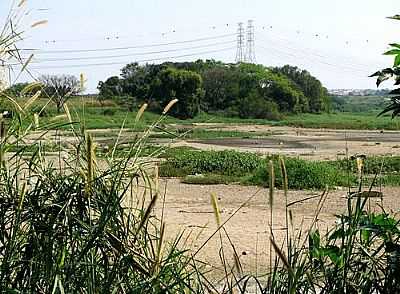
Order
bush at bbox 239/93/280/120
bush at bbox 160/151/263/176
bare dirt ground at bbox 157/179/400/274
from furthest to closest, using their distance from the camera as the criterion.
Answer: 1. bush at bbox 239/93/280/120
2. bush at bbox 160/151/263/176
3. bare dirt ground at bbox 157/179/400/274

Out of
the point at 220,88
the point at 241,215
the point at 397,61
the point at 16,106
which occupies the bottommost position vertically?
the point at 241,215

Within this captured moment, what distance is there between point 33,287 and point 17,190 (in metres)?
0.35

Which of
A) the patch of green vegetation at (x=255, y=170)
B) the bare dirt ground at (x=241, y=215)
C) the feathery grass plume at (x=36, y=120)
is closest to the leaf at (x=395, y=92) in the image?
the feathery grass plume at (x=36, y=120)

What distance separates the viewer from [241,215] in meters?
9.91

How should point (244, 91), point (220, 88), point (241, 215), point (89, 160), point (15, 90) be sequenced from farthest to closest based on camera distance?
point (244, 91), point (220, 88), point (241, 215), point (15, 90), point (89, 160)

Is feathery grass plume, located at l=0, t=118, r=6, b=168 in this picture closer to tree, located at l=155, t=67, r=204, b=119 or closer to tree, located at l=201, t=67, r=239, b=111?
tree, located at l=155, t=67, r=204, b=119

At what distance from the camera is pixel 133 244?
1.75m

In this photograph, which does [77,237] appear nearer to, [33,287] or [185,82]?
[33,287]

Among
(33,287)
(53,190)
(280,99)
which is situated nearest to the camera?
(33,287)

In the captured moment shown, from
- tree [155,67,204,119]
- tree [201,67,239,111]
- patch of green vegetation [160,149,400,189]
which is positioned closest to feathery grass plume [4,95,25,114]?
patch of green vegetation [160,149,400,189]

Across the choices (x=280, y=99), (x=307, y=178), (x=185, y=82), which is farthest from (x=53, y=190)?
(x=280, y=99)

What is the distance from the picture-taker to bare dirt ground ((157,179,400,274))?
671 cm

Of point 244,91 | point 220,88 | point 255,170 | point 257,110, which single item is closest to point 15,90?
point 255,170

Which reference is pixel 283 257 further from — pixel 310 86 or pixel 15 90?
pixel 310 86
